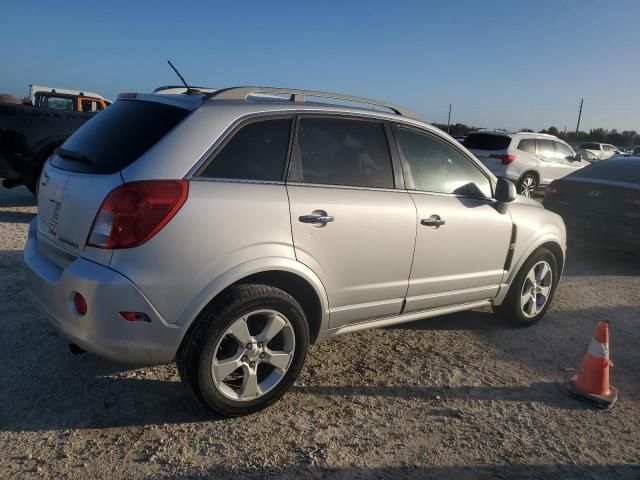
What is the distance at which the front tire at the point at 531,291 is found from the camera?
14.5ft

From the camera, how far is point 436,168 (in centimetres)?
378

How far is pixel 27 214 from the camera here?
7734 millimetres

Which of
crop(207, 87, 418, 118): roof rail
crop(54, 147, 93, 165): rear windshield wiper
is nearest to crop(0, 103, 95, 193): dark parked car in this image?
crop(54, 147, 93, 165): rear windshield wiper

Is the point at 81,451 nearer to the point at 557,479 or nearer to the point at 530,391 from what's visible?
the point at 557,479

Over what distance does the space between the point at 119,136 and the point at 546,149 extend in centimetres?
1244

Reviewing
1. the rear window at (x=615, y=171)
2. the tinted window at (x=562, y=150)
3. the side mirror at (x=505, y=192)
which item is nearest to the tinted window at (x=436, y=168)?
the side mirror at (x=505, y=192)

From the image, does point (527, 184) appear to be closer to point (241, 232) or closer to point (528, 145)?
point (528, 145)

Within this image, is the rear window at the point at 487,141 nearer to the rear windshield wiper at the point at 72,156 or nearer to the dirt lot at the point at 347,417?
the dirt lot at the point at 347,417

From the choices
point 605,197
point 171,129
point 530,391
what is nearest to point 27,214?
point 171,129

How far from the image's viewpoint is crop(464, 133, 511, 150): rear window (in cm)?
1234

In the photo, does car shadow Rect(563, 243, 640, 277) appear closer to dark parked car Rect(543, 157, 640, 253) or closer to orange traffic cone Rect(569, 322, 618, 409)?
dark parked car Rect(543, 157, 640, 253)

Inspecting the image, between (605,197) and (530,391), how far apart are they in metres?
4.60

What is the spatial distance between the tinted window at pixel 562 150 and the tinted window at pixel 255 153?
12360mm

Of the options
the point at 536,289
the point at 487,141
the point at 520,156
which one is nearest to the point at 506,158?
the point at 520,156
